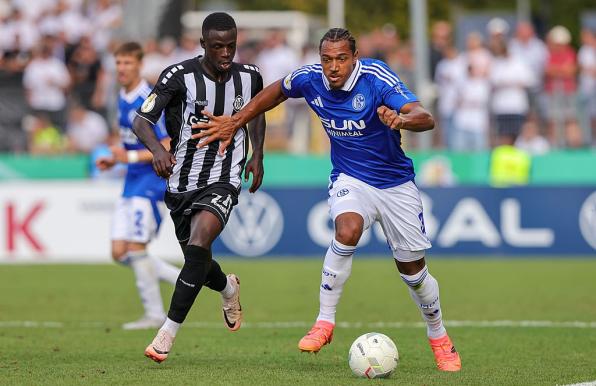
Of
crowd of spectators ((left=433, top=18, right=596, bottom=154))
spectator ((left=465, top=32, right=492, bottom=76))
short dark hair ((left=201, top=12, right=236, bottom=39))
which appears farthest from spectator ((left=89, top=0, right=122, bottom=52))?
short dark hair ((left=201, top=12, right=236, bottom=39))

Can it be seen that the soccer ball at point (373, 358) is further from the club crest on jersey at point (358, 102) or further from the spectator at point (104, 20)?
the spectator at point (104, 20)

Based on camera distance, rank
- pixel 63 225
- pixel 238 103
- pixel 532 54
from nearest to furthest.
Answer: pixel 238 103 → pixel 63 225 → pixel 532 54

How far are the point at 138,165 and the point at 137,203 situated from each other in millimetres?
367

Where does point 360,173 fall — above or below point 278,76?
above

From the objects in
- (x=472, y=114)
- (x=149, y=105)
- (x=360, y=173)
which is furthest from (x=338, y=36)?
(x=472, y=114)

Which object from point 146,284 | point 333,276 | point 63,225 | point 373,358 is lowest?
point 63,225

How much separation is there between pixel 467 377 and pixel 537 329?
125 inches

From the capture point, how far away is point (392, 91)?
8.09 metres

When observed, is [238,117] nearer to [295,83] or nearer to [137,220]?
[295,83]

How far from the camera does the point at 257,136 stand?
9.16 metres

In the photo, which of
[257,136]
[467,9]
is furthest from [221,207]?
[467,9]

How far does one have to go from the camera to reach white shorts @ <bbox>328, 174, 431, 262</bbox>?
831 cm

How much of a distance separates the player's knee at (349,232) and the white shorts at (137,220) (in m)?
3.75

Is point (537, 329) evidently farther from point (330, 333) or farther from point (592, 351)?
point (330, 333)
